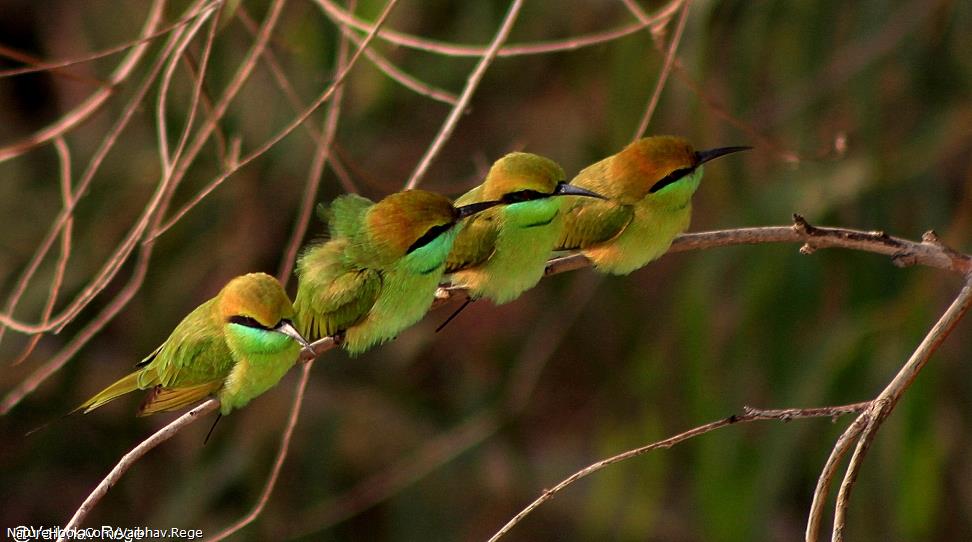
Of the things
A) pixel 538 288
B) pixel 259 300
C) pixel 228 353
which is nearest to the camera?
pixel 259 300

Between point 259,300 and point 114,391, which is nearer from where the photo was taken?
point 259,300

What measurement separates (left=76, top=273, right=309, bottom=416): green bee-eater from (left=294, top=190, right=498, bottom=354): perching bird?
7 centimetres

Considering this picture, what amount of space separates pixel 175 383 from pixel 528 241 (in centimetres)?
45

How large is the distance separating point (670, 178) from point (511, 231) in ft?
0.70

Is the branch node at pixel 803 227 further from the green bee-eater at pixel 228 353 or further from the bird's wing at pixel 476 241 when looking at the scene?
the green bee-eater at pixel 228 353

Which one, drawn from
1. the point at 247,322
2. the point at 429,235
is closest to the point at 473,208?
the point at 429,235

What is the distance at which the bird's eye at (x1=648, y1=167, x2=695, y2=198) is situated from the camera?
1.61 metres

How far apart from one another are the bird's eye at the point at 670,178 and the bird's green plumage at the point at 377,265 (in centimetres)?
29

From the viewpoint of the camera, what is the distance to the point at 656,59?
116 inches

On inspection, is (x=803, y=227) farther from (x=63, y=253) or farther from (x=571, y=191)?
(x=63, y=253)

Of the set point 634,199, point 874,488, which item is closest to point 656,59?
point 874,488

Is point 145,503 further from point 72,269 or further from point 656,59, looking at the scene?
point 656,59

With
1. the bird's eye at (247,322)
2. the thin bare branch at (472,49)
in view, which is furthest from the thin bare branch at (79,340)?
the thin bare branch at (472,49)

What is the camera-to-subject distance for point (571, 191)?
1.52 metres
